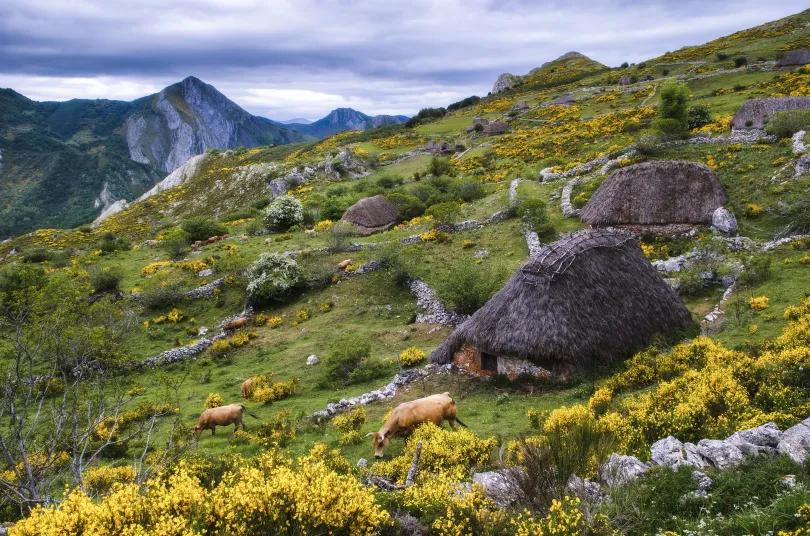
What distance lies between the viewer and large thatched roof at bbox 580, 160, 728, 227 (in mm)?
23359

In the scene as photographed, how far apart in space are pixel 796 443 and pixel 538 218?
77.8 ft

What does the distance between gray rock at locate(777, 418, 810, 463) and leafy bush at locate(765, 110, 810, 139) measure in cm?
3268

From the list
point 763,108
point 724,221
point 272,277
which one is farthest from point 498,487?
point 763,108

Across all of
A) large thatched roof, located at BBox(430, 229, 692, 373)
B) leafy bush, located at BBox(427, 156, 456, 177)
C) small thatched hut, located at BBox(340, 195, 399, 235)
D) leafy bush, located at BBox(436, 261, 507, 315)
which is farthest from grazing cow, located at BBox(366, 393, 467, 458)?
leafy bush, located at BBox(427, 156, 456, 177)

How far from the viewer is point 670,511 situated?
5.67 metres

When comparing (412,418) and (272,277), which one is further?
(272,277)

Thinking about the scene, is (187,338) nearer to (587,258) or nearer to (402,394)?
(402,394)

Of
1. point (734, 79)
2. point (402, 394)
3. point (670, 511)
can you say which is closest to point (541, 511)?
point (670, 511)

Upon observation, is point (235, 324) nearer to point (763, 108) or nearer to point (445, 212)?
point (445, 212)

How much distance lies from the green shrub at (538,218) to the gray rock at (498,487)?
73.8 feet

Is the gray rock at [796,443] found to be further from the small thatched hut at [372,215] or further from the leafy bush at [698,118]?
the leafy bush at [698,118]

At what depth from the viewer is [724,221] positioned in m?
22.0

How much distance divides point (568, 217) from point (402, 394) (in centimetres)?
2038

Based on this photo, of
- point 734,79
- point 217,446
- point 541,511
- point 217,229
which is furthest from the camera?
point 734,79
